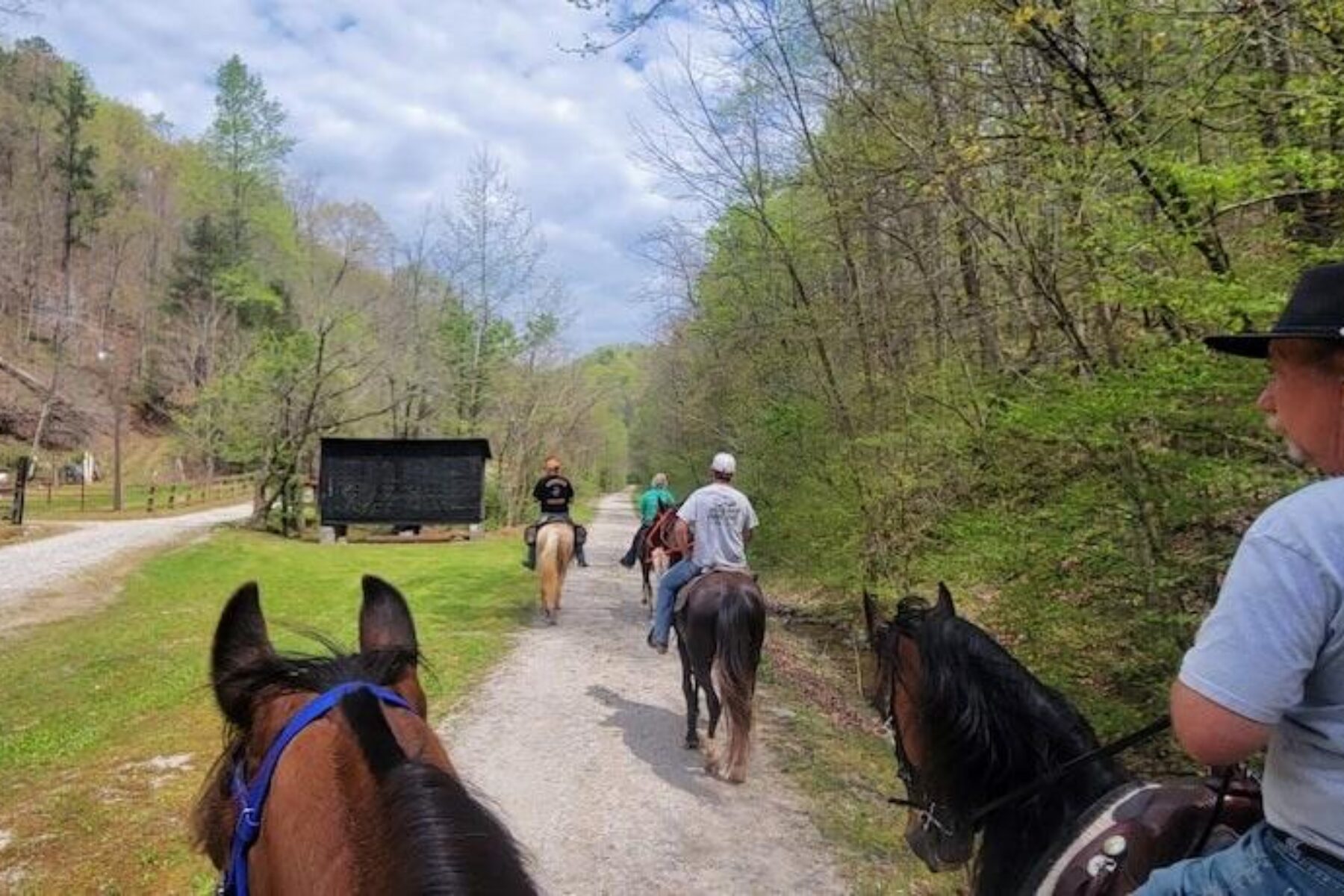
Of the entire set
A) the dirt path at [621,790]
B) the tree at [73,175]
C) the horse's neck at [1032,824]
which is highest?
the tree at [73,175]

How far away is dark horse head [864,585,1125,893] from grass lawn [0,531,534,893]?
187cm

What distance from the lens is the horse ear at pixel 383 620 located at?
2365 mm

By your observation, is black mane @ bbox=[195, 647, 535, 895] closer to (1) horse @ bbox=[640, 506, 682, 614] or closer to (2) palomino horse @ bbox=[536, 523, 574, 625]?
(1) horse @ bbox=[640, 506, 682, 614]

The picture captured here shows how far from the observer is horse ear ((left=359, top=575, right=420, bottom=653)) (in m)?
2.37

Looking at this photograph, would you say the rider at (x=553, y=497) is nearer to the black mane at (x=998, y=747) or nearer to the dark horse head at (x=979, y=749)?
the dark horse head at (x=979, y=749)

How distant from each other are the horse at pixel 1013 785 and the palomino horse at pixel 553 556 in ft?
29.0

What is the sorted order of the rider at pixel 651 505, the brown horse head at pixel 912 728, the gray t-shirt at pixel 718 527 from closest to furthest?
1. the brown horse head at pixel 912 728
2. the gray t-shirt at pixel 718 527
3. the rider at pixel 651 505

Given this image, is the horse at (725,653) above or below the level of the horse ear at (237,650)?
below

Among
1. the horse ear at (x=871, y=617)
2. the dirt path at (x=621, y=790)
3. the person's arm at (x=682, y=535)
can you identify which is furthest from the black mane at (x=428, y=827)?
the person's arm at (x=682, y=535)

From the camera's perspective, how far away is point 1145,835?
2.28 metres

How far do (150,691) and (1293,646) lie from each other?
1033 cm

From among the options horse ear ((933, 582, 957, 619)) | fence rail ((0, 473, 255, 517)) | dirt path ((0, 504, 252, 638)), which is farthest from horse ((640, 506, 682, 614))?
fence rail ((0, 473, 255, 517))

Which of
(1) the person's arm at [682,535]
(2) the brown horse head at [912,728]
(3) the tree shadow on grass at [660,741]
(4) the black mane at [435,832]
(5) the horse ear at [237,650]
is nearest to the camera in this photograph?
(4) the black mane at [435,832]

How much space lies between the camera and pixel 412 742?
1725mm
